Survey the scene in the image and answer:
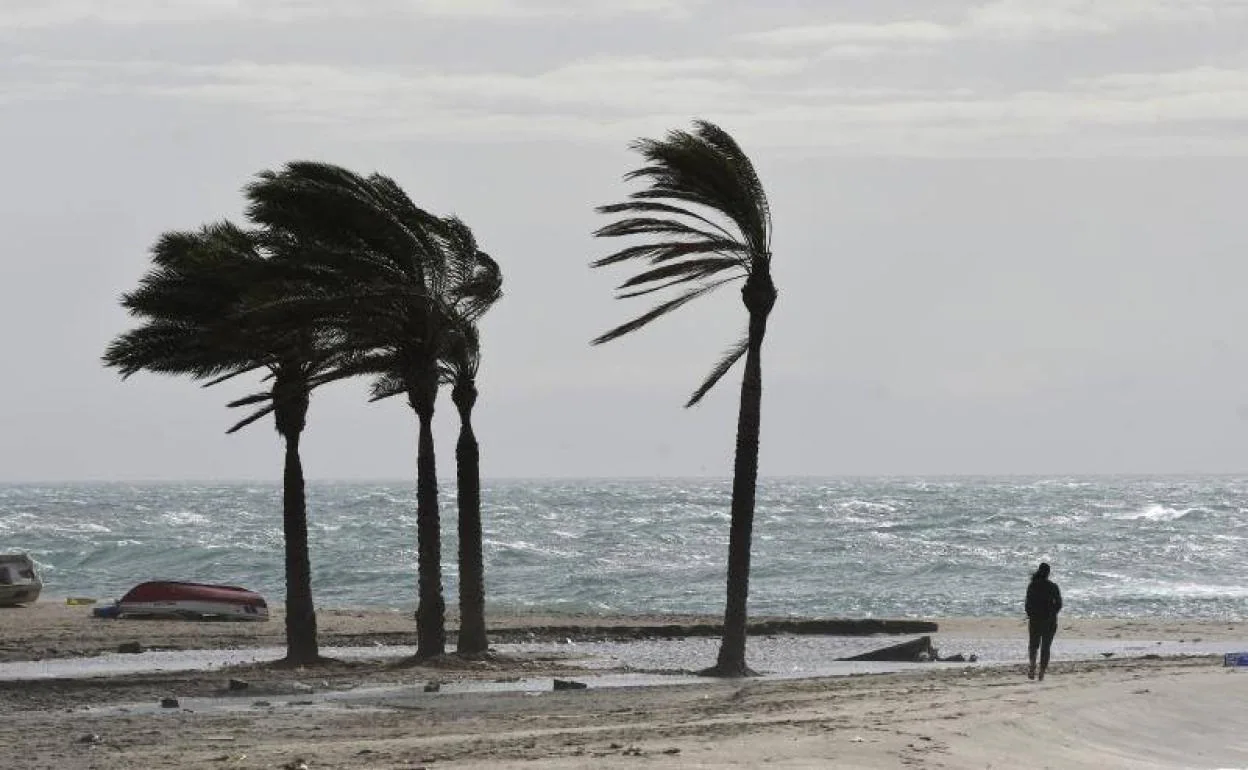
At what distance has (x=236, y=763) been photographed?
52.1ft

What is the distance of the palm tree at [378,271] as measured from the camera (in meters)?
27.6

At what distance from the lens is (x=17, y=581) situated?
4512 cm

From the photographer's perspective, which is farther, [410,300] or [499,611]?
[499,611]

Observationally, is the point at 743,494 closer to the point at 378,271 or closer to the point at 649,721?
the point at 378,271

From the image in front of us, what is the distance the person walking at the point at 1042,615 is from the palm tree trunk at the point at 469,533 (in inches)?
330

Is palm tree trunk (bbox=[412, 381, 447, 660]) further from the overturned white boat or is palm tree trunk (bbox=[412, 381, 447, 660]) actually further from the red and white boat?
the overturned white boat

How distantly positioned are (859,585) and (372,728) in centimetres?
4364

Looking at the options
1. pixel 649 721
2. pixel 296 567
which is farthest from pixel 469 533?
pixel 649 721

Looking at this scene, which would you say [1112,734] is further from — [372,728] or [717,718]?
[372,728]

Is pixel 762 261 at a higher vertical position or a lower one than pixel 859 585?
higher

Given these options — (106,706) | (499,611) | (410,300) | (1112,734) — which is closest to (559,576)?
(499,611)

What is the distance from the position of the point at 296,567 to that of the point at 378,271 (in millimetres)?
4963

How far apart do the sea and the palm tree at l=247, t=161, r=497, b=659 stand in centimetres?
2002

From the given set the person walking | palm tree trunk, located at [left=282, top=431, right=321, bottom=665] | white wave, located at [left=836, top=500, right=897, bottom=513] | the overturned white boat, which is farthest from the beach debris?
white wave, located at [left=836, top=500, right=897, bottom=513]
